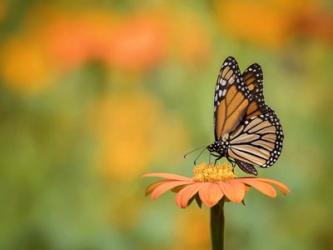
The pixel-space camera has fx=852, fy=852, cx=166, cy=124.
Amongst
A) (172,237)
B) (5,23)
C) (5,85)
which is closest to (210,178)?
(172,237)

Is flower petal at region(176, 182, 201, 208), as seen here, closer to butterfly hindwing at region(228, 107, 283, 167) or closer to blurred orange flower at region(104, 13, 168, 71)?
butterfly hindwing at region(228, 107, 283, 167)

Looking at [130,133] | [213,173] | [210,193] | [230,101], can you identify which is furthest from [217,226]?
[130,133]

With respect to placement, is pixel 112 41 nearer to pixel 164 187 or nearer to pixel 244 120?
pixel 244 120

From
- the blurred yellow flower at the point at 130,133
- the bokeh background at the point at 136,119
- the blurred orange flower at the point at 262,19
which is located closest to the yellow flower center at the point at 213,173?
the bokeh background at the point at 136,119

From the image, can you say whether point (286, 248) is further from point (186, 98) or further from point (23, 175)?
point (23, 175)

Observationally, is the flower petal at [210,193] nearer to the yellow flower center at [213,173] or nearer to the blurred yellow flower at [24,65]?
the yellow flower center at [213,173]
